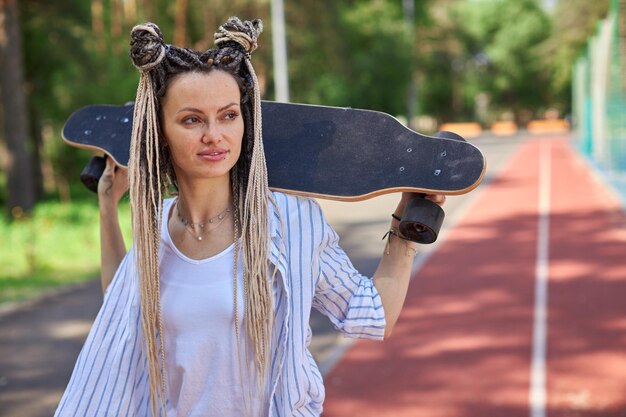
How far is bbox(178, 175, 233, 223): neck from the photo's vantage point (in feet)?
6.13

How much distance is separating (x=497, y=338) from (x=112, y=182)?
497 cm

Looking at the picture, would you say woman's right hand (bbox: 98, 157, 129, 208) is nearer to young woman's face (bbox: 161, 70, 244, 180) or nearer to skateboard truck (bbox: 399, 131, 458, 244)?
young woman's face (bbox: 161, 70, 244, 180)

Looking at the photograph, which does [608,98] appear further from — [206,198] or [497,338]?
[206,198]

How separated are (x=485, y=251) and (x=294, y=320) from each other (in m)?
9.52

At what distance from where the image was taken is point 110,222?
220 centimetres

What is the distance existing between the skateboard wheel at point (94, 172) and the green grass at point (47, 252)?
6501mm

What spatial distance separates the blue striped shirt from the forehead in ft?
0.90

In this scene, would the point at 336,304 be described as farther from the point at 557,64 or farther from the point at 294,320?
the point at 557,64

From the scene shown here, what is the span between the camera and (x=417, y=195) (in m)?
1.84

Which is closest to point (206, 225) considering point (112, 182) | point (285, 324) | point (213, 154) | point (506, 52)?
point (213, 154)

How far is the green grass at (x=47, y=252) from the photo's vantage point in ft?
30.3

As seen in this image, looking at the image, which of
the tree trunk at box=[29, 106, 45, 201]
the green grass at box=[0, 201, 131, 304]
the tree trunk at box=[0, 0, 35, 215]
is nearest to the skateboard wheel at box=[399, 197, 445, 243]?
the green grass at box=[0, 201, 131, 304]

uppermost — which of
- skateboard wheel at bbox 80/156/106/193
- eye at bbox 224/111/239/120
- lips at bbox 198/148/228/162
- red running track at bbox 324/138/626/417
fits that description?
eye at bbox 224/111/239/120

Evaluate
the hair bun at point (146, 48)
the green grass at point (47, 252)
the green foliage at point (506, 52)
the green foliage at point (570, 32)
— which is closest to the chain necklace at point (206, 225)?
the hair bun at point (146, 48)
